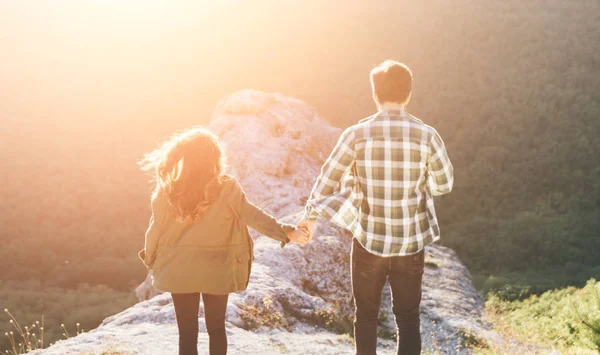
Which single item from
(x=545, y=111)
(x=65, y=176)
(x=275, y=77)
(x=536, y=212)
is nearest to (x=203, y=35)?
(x=275, y=77)

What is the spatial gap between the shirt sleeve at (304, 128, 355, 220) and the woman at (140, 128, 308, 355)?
1.35 feet

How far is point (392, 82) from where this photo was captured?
3.06m

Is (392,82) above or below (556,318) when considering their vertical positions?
above

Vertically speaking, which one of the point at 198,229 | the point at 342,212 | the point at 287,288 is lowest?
the point at 287,288

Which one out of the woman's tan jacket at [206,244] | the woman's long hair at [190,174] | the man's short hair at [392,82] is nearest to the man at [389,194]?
the man's short hair at [392,82]

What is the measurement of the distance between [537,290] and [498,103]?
14547 mm

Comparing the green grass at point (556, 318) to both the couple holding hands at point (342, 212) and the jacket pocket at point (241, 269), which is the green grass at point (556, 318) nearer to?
the couple holding hands at point (342, 212)

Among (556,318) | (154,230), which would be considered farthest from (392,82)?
(556,318)

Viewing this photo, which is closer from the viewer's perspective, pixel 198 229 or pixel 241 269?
pixel 198 229

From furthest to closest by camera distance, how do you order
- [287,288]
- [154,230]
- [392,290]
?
[287,288], [392,290], [154,230]

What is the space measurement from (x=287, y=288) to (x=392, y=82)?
5.64 metres

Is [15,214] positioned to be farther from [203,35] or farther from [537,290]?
[537,290]

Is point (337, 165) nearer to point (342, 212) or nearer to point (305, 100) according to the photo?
point (342, 212)

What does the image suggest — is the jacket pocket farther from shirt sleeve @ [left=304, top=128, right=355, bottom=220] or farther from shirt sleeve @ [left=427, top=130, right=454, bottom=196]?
shirt sleeve @ [left=427, top=130, right=454, bottom=196]
